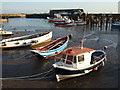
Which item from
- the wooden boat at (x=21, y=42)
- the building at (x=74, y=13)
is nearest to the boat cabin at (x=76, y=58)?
the wooden boat at (x=21, y=42)

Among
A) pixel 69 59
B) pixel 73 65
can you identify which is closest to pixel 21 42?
pixel 69 59

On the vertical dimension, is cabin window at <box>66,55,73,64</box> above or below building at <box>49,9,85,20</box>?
below

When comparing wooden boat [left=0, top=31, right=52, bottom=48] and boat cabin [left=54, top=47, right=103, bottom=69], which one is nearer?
boat cabin [left=54, top=47, right=103, bottom=69]

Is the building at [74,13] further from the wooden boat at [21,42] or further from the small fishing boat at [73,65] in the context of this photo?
the small fishing boat at [73,65]

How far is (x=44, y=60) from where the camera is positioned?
→ 16953mm

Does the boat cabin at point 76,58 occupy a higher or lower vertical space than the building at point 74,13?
lower

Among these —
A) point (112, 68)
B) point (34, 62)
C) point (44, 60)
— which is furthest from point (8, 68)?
point (112, 68)

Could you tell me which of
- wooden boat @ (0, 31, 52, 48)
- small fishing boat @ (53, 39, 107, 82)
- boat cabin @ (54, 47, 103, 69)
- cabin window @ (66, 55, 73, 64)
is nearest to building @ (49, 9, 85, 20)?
wooden boat @ (0, 31, 52, 48)

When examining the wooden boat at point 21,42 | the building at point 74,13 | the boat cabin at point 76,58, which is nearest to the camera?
the boat cabin at point 76,58

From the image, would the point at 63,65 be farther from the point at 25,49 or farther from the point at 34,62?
the point at 25,49

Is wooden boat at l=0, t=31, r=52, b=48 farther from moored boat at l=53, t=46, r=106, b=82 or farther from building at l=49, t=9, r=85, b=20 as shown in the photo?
building at l=49, t=9, r=85, b=20

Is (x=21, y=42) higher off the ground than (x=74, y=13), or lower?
lower

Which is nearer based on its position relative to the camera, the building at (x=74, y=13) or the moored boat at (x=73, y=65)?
the moored boat at (x=73, y=65)

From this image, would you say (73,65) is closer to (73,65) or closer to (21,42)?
(73,65)
